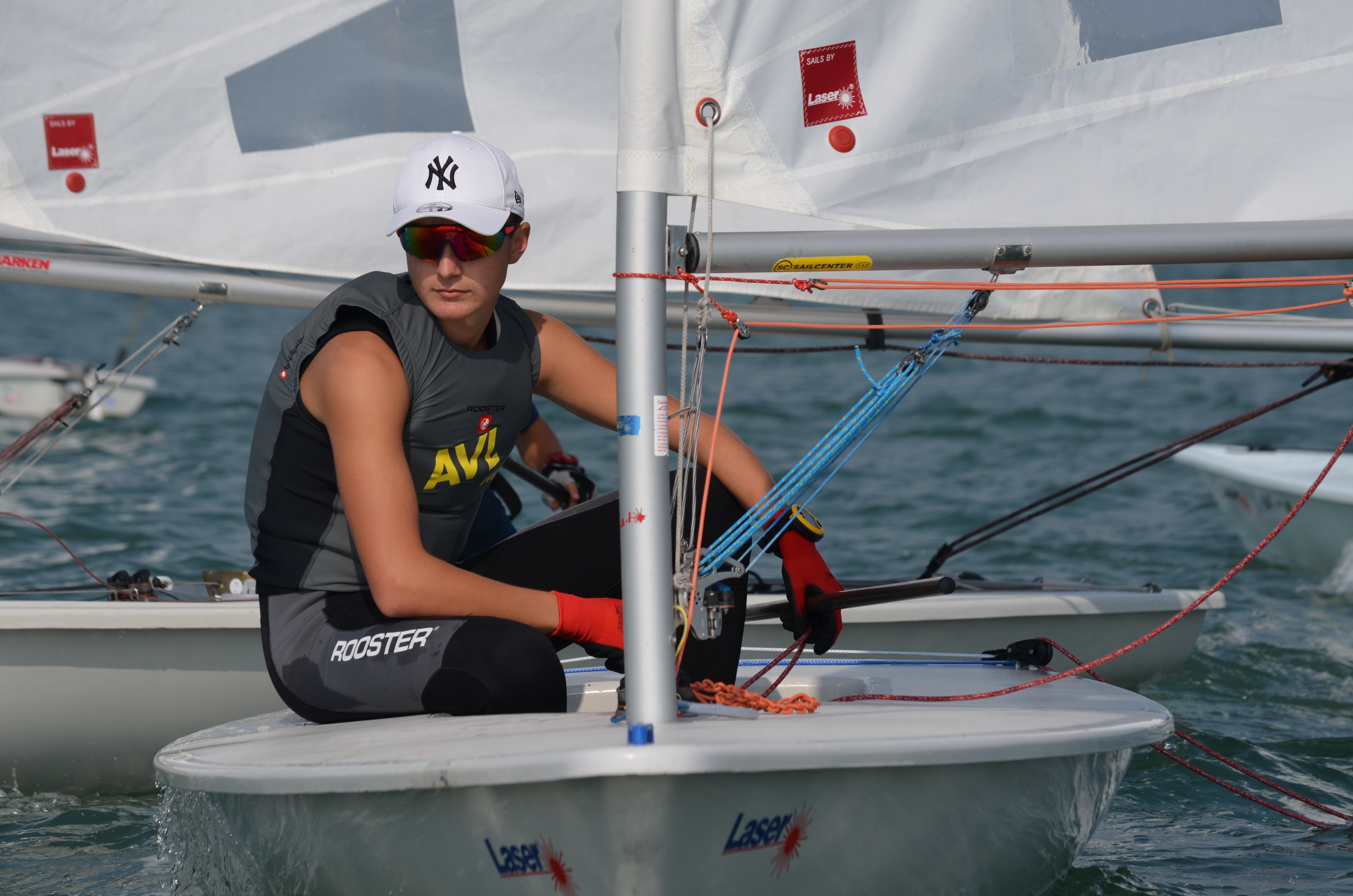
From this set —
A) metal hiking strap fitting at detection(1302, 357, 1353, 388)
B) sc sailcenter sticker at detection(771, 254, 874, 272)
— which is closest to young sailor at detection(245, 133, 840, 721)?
sc sailcenter sticker at detection(771, 254, 874, 272)

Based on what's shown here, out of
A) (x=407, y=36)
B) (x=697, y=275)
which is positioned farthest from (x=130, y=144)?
(x=697, y=275)

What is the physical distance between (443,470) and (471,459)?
50 mm

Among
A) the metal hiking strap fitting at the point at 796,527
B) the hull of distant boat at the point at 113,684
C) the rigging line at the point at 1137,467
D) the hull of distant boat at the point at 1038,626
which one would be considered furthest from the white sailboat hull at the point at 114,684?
the metal hiking strap fitting at the point at 796,527

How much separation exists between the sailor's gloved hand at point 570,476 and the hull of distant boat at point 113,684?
2.91ft

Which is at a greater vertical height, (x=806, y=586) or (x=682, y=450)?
(x=682, y=450)

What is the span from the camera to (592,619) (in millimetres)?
1882

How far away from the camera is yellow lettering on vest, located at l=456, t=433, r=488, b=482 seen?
205 cm

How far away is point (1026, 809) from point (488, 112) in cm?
232

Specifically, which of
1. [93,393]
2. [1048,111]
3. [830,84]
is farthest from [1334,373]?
[93,393]

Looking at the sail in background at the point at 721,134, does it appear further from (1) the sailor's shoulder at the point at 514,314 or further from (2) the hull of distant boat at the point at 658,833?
(2) the hull of distant boat at the point at 658,833

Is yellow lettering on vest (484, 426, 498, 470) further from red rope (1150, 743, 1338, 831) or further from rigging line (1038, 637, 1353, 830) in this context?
red rope (1150, 743, 1338, 831)

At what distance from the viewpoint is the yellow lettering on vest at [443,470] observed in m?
2.04

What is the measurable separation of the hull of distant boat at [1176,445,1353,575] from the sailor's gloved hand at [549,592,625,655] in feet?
13.7

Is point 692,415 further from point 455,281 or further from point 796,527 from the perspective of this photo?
point 455,281
